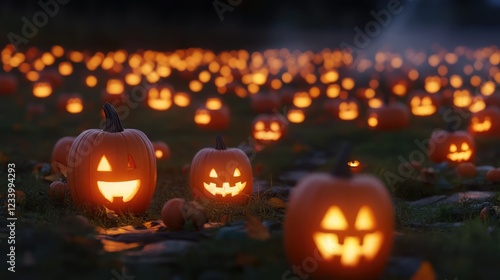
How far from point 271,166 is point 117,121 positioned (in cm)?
418

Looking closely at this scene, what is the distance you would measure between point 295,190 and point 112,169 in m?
2.51

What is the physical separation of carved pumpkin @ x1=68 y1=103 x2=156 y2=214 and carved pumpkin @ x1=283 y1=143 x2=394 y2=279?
2550 millimetres

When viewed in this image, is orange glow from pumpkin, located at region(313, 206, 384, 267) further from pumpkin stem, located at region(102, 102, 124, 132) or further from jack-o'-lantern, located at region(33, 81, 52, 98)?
jack-o'-lantern, located at region(33, 81, 52, 98)

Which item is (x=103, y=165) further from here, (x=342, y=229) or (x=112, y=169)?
(x=342, y=229)

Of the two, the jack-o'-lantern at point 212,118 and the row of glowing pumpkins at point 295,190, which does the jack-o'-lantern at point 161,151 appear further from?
the jack-o'-lantern at point 212,118

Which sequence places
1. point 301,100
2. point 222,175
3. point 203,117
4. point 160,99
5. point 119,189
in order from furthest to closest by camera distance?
1. point 301,100
2. point 160,99
3. point 203,117
4. point 222,175
5. point 119,189

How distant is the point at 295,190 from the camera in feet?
16.2

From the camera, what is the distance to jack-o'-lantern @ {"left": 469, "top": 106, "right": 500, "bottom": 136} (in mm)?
12945

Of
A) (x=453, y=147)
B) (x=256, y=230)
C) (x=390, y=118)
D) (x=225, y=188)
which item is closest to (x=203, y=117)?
(x=390, y=118)

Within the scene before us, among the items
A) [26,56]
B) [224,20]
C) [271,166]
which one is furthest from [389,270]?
[224,20]

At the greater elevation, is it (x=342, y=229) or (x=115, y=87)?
(x=115, y=87)

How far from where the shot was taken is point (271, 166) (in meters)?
10.8

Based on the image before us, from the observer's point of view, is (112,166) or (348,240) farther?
(112,166)

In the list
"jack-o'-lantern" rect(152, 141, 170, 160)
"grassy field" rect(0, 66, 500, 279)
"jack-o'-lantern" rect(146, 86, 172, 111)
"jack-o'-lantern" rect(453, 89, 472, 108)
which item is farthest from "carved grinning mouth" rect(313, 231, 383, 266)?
"jack-o'-lantern" rect(453, 89, 472, 108)
